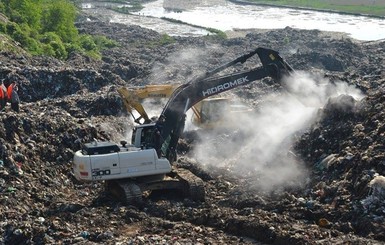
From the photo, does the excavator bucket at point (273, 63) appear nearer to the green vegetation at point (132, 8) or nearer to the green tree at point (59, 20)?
the green tree at point (59, 20)

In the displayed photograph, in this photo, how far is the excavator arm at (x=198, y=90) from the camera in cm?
1522

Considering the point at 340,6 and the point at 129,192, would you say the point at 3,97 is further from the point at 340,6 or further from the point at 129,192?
the point at 340,6

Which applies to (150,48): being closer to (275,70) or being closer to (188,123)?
(188,123)

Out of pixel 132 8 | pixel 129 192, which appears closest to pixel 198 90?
pixel 129 192

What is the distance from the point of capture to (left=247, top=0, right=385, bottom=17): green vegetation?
7319 centimetres

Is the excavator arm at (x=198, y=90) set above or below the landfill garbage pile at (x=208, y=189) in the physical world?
above

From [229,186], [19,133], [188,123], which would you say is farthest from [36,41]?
[229,186]

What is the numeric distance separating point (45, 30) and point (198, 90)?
28400 millimetres

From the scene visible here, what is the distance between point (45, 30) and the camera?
42.1 m

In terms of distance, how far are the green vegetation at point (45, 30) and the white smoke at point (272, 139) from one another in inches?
665

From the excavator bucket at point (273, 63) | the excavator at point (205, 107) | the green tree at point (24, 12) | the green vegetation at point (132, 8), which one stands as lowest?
the green vegetation at point (132, 8)

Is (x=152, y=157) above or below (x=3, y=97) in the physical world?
below

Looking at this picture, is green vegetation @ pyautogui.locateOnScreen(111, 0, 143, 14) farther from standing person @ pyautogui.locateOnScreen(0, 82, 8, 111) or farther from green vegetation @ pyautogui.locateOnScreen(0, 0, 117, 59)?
standing person @ pyautogui.locateOnScreen(0, 82, 8, 111)

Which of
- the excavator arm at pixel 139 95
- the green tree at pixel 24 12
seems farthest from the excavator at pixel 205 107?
the green tree at pixel 24 12
